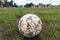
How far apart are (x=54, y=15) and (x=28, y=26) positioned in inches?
102

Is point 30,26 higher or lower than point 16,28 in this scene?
higher

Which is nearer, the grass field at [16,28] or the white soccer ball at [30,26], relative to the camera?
the white soccer ball at [30,26]

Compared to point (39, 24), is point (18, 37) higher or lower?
lower

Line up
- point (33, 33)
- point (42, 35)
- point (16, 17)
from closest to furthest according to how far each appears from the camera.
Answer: point (33, 33), point (42, 35), point (16, 17)

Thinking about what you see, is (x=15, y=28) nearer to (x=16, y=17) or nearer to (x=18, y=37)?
Result: (x=18, y=37)

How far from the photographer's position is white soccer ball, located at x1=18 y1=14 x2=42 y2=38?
6.98m

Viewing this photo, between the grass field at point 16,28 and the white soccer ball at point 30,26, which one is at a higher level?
the white soccer ball at point 30,26

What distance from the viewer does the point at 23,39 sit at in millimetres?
7320

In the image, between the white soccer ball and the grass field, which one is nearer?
the white soccer ball

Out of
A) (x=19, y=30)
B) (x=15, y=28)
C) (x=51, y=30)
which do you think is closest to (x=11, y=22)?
(x=15, y=28)

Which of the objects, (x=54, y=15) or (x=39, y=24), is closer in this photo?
(x=39, y=24)

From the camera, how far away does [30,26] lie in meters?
7.02

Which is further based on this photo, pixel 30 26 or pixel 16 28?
pixel 16 28

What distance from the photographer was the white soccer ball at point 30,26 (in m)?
6.98
